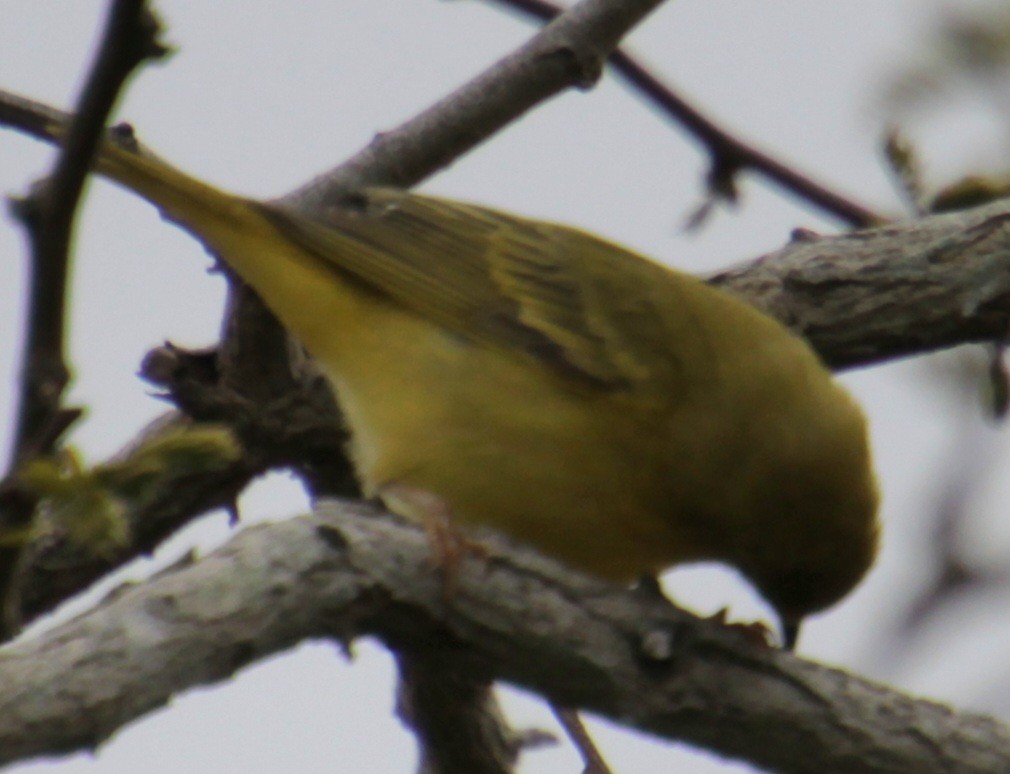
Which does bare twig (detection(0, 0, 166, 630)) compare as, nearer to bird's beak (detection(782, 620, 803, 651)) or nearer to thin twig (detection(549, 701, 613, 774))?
thin twig (detection(549, 701, 613, 774))

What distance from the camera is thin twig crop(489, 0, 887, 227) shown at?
490 cm

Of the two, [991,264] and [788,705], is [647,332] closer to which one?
[991,264]

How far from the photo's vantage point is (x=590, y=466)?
417 cm

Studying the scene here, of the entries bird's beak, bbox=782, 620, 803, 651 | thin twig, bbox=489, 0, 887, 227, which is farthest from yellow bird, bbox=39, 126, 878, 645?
thin twig, bbox=489, 0, 887, 227

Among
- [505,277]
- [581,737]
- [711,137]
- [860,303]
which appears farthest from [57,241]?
[860,303]

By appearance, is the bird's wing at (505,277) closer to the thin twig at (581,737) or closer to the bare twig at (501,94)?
the bare twig at (501,94)

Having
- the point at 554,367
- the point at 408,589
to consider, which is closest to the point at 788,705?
the point at 408,589

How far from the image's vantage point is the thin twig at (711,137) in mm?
4902

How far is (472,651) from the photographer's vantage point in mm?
3209

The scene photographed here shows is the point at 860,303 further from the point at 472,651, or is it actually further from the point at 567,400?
the point at 472,651

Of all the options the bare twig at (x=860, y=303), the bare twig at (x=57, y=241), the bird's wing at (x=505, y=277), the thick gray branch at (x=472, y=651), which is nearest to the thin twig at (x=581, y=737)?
the thick gray branch at (x=472, y=651)

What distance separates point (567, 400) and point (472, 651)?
1.33m

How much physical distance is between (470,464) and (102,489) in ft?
7.16

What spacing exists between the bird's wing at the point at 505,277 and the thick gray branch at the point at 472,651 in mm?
1191
